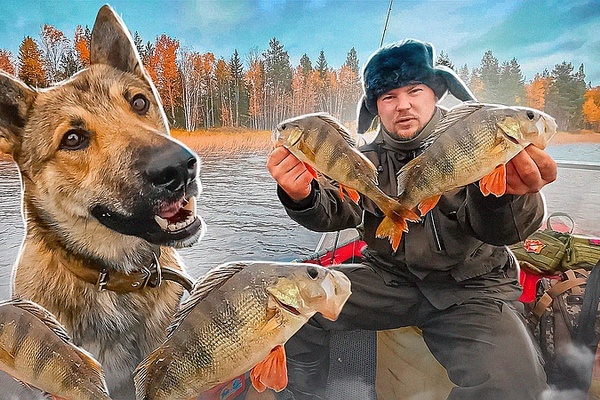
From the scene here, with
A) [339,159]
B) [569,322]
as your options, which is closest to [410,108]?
[339,159]

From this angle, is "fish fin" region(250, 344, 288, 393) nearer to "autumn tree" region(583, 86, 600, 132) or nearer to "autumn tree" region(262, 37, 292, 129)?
"autumn tree" region(262, 37, 292, 129)

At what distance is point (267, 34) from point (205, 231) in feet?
2.07

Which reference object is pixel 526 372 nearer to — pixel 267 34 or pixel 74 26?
pixel 267 34

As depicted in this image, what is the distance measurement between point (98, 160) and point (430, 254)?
0.95m

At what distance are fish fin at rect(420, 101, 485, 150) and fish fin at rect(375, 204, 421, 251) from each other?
0.18m

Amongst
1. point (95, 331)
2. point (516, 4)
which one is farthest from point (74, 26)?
point (516, 4)

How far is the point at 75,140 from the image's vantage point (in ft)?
4.04

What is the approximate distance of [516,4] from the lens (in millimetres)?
1404

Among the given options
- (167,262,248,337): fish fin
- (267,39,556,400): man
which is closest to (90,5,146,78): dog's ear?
(267,39,556,400): man

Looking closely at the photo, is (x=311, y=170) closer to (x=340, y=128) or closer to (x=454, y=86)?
(x=340, y=128)

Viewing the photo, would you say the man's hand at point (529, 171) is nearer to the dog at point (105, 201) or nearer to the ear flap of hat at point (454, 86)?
the ear flap of hat at point (454, 86)

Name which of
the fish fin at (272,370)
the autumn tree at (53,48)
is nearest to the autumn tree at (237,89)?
the autumn tree at (53,48)

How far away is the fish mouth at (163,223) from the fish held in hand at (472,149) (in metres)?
0.59

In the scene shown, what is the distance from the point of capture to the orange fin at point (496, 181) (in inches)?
46.4
